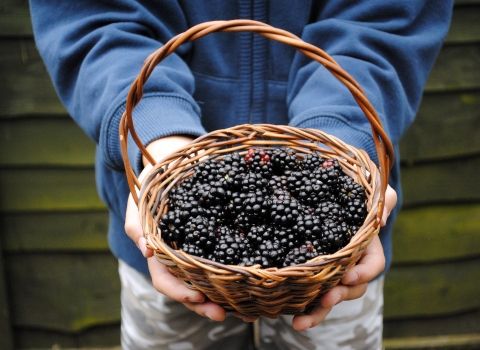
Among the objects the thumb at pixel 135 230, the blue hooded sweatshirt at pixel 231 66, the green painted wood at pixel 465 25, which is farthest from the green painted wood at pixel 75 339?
the green painted wood at pixel 465 25

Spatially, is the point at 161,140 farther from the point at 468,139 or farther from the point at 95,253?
the point at 468,139

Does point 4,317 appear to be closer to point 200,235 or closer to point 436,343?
point 200,235

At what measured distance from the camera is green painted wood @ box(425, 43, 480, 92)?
1.77m

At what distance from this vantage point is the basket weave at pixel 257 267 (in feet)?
2.48

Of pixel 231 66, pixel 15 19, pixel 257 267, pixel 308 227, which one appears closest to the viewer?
pixel 257 267

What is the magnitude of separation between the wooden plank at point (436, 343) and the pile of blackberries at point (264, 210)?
4.74ft

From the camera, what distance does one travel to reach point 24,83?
1733 millimetres

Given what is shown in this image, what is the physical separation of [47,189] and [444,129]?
60.2 inches

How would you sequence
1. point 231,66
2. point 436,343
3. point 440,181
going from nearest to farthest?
point 231,66 → point 440,181 → point 436,343

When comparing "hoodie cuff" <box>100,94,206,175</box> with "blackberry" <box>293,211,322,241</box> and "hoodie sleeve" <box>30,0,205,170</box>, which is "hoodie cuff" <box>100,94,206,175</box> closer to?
"hoodie sleeve" <box>30,0,205,170</box>

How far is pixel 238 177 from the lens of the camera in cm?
98

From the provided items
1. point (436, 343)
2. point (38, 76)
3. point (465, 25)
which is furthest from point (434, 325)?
point (38, 76)

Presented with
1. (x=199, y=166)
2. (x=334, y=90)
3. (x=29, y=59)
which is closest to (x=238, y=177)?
(x=199, y=166)

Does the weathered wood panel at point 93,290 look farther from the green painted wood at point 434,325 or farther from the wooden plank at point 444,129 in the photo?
the wooden plank at point 444,129
